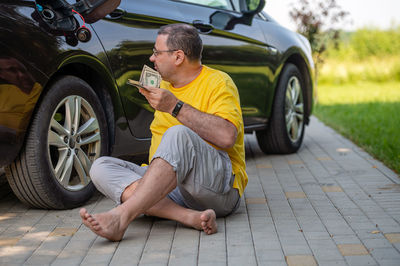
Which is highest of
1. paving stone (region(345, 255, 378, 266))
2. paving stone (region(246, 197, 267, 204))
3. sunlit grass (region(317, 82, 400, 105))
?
paving stone (region(345, 255, 378, 266))

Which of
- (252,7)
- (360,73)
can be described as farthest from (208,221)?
(360,73)

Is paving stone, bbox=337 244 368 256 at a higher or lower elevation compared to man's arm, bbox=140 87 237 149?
lower

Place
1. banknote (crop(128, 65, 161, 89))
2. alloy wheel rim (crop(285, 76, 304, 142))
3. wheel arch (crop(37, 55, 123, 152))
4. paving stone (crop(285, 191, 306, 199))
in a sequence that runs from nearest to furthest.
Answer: banknote (crop(128, 65, 161, 89)) → wheel arch (crop(37, 55, 123, 152)) → paving stone (crop(285, 191, 306, 199)) → alloy wheel rim (crop(285, 76, 304, 142))

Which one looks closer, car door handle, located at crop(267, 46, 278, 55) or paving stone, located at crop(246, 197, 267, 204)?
paving stone, located at crop(246, 197, 267, 204)

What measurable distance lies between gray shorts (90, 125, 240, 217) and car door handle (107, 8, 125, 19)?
104 cm

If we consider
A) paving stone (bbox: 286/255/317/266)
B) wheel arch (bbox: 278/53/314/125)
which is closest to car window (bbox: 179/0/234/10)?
wheel arch (bbox: 278/53/314/125)

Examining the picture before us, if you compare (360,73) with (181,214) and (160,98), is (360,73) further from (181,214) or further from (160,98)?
(160,98)

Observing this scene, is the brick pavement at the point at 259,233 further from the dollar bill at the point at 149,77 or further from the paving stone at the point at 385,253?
the dollar bill at the point at 149,77

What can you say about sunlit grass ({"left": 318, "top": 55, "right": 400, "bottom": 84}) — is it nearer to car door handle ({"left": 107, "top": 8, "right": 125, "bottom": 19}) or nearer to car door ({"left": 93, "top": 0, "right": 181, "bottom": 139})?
car door ({"left": 93, "top": 0, "right": 181, "bottom": 139})

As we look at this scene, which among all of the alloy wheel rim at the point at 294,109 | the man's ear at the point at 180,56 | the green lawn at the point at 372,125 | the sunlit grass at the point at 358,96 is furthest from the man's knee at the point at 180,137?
the sunlit grass at the point at 358,96

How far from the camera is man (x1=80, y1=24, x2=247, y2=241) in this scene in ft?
10.6

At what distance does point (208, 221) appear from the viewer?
11.1 feet

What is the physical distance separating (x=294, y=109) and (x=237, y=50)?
129 centimetres

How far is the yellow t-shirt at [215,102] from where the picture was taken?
349 centimetres
